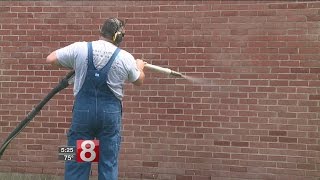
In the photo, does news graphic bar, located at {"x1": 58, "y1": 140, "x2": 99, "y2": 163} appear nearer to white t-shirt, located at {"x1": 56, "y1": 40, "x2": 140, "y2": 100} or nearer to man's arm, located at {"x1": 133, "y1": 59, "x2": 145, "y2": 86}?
white t-shirt, located at {"x1": 56, "y1": 40, "x2": 140, "y2": 100}

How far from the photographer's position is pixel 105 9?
21.7ft

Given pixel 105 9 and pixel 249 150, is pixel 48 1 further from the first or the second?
pixel 249 150

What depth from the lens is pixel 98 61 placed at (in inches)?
177

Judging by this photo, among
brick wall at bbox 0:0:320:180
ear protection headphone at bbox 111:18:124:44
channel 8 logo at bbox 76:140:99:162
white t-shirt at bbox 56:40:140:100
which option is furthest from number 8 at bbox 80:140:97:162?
brick wall at bbox 0:0:320:180

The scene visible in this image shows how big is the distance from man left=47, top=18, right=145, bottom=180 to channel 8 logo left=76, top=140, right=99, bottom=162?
2.2 inches

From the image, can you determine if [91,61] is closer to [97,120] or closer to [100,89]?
[100,89]

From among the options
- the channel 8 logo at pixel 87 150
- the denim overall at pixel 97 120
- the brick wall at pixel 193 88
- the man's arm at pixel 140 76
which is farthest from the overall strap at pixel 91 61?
the brick wall at pixel 193 88

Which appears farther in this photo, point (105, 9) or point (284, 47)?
point (105, 9)

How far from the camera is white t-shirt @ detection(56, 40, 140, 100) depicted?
4492 mm

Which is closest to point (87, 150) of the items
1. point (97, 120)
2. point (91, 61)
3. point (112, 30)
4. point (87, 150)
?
point (87, 150)

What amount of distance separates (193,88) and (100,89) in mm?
2095

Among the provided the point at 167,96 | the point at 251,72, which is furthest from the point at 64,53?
the point at 251,72

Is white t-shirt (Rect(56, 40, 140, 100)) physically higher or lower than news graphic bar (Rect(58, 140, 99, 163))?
higher

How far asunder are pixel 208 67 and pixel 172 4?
0.91 metres
